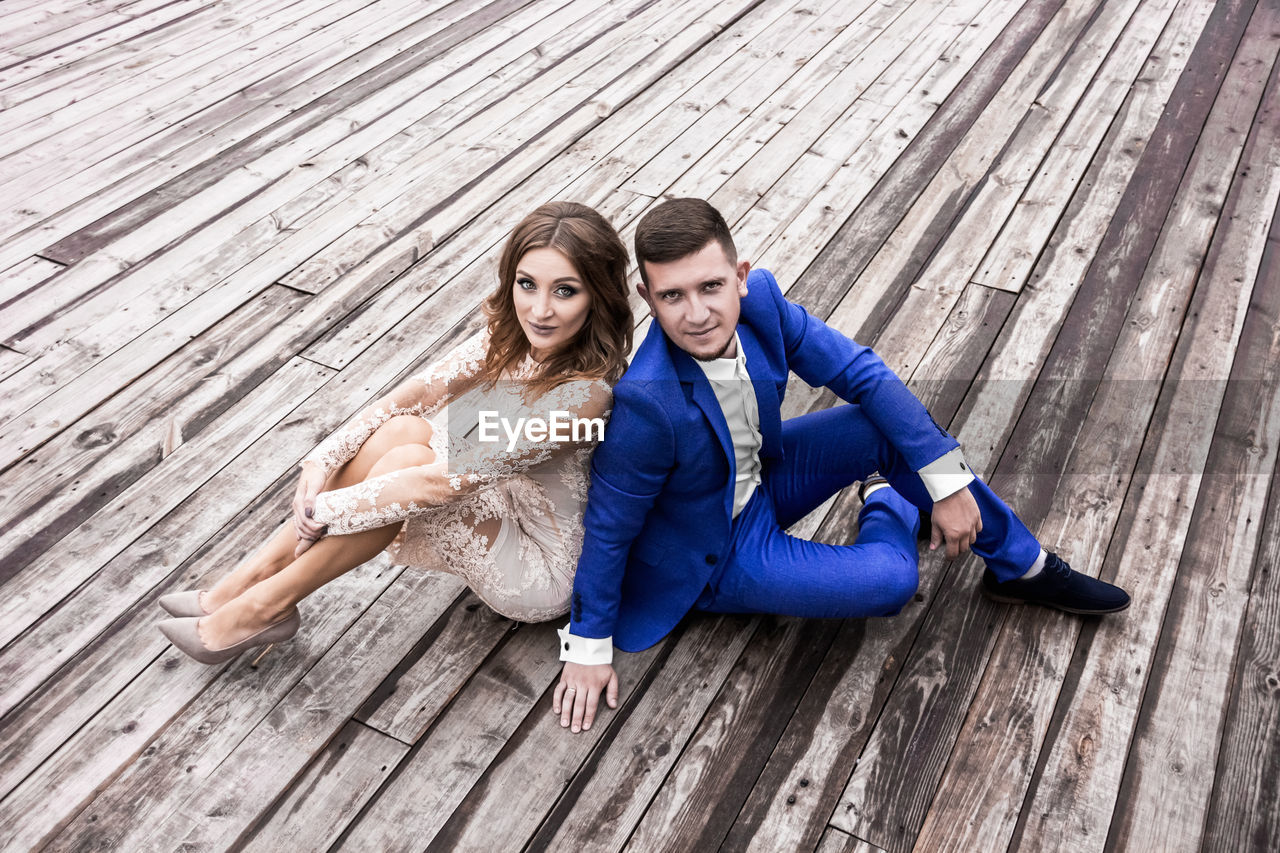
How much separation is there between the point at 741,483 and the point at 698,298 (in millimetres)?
470

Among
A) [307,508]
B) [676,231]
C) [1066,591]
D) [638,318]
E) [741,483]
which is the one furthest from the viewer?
[638,318]

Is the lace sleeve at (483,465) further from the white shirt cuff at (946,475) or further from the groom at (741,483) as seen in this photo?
the white shirt cuff at (946,475)

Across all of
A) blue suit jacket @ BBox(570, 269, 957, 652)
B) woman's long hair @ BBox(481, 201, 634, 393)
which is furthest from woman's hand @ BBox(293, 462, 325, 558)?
blue suit jacket @ BBox(570, 269, 957, 652)

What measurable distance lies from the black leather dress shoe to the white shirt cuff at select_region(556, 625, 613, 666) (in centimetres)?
88

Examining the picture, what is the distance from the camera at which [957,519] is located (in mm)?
1941

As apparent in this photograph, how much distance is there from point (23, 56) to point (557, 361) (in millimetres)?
3885

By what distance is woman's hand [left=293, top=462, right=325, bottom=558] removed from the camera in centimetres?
191

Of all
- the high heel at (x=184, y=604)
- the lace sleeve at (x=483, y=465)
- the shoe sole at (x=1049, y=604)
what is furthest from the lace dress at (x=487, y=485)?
the shoe sole at (x=1049, y=604)

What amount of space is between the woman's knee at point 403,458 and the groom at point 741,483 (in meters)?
0.34

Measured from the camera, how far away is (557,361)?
1.87m

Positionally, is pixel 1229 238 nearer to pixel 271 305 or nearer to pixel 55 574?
pixel 271 305

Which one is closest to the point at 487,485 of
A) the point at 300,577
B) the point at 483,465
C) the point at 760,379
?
the point at 483,465

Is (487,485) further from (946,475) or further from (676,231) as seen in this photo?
(946,475)

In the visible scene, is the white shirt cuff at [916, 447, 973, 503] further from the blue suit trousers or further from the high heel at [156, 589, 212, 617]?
the high heel at [156, 589, 212, 617]
